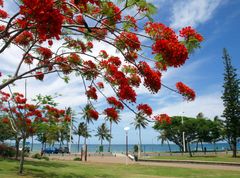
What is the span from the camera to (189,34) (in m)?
6.11

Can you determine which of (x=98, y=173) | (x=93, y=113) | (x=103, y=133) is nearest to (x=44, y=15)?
(x=93, y=113)

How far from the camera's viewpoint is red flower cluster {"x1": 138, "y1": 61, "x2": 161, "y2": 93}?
23.2 feet

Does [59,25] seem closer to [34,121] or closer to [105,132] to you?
[34,121]

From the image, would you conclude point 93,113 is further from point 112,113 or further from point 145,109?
point 145,109

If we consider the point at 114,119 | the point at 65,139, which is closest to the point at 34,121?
the point at 114,119

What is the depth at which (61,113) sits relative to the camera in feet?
77.9

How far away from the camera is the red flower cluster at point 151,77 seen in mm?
7070

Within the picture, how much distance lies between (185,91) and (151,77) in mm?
968

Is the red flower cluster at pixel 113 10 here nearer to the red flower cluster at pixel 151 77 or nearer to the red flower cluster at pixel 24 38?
the red flower cluster at pixel 151 77

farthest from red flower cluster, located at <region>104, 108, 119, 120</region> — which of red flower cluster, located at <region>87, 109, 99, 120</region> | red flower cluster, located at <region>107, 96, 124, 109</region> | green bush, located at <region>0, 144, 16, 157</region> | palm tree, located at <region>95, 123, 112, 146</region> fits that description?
palm tree, located at <region>95, 123, 112, 146</region>

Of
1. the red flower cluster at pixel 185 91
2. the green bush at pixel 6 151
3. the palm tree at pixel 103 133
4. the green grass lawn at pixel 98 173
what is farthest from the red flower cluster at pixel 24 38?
the palm tree at pixel 103 133

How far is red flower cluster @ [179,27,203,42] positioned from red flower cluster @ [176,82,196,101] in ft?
5.43

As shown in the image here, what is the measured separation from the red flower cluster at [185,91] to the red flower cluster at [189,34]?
1656 millimetres

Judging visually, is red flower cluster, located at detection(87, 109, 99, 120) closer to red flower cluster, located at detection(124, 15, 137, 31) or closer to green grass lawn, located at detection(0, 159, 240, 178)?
red flower cluster, located at detection(124, 15, 137, 31)
